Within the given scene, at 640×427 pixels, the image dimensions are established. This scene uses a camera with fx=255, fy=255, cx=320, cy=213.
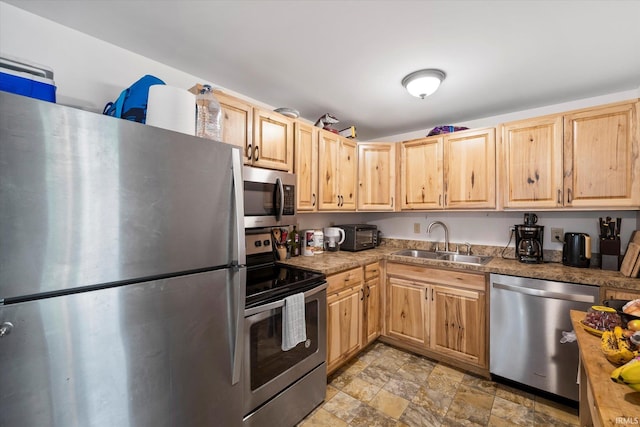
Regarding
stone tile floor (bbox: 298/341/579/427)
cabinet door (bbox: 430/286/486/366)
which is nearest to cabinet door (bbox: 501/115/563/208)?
cabinet door (bbox: 430/286/486/366)

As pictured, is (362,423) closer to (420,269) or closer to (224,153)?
(420,269)

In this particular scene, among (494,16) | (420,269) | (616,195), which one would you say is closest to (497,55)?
(494,16)

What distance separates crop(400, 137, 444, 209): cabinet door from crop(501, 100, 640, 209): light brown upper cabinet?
1.78ft

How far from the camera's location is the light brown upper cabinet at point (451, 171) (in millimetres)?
2336

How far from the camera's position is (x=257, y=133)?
1.86m

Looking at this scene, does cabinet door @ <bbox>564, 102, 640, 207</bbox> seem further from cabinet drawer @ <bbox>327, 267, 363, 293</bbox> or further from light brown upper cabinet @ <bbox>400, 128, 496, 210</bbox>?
cabinet drawer @ <bbox>327, 267, 363, 293</bbox>

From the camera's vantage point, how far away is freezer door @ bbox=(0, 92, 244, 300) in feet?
2.26

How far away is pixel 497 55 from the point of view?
160 centimetres

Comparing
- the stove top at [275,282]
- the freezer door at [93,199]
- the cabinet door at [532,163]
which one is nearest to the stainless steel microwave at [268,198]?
the stove top at [275,282]

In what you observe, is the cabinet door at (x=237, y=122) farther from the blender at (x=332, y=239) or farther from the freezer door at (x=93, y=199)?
A: the blender at (x=332, y=239)

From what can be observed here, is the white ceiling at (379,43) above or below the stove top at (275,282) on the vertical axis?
above

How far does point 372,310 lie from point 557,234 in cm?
177

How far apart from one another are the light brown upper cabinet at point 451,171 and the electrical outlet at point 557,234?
0.56 m

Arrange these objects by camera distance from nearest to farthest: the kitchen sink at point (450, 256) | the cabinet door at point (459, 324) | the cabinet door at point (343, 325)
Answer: the cabinet door at point (343, 325)
the cabinet door at point (459, 324)
the kitchen sink at point (450, 256)
